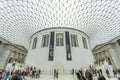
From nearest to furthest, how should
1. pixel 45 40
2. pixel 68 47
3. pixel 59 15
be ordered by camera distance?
pixel 59 15 → pixel 68 47 → pixel 45 40

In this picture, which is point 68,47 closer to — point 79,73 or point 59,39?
point 59,39

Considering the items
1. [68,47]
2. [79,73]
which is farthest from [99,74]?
[68,47]

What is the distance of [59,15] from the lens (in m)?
33.9

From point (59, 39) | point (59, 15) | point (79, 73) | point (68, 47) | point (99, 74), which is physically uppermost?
point (59, 15)

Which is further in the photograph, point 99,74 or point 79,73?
point 99,74

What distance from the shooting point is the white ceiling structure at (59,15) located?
2989cm

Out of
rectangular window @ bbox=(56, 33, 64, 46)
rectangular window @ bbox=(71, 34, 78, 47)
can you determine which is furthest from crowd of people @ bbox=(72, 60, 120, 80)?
rectangular window @ bbox=(71, 34, 78, 47)

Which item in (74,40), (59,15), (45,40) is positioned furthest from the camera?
(74,40)

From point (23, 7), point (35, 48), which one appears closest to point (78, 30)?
point (35, 48)

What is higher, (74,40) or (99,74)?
(74,40)

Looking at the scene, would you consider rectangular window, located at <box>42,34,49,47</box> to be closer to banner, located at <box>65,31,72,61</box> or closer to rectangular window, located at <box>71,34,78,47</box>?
banner, located at <box>65,31,72,61</box>

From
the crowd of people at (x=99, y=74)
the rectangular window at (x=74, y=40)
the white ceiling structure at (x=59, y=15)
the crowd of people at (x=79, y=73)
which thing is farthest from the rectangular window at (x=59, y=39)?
the crowd of people at (x=99, y=74)

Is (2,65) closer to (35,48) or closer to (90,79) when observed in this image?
(35,48)

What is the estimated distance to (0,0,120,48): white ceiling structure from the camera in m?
29.9
